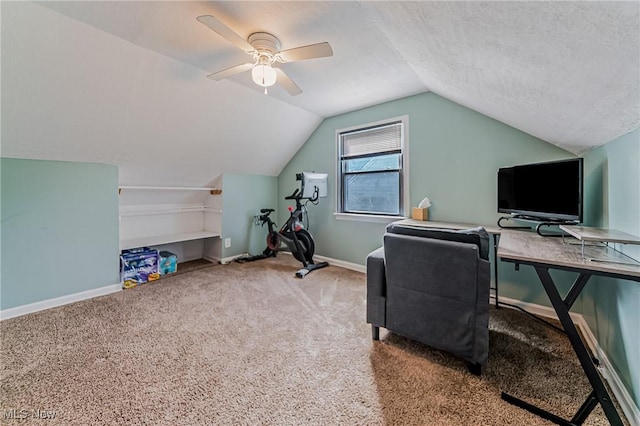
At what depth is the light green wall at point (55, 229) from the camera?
235 centimetres

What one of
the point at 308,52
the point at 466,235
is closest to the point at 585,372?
the point at 466,235

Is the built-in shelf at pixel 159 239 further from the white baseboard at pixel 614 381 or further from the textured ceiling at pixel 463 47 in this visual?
the white baseboard at pixel 614 381

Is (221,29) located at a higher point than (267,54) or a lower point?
lower

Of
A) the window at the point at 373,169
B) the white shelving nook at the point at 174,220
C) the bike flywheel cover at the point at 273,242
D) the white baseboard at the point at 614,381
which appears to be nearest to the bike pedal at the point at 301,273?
the bike flywheel cover at the point at 273,242

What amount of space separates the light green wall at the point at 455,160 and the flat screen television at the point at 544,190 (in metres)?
0.25

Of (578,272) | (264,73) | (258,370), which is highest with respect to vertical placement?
(264,73)

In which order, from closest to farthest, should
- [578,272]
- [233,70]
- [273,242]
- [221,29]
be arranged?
1. [578,272]
2. [221,29]
3. [233,70]
4. [273,242]

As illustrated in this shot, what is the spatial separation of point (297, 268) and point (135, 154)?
8.43ft

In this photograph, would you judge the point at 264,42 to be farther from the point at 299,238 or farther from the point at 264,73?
the point at 299,238

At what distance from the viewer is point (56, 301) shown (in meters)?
2.57

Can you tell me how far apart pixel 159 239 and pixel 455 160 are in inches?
159

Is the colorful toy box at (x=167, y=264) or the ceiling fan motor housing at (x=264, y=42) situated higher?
the ceiling fan motor housing at (x=264, y=42)

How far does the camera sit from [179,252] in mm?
4207

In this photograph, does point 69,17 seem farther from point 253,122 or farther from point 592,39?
point 592,39
